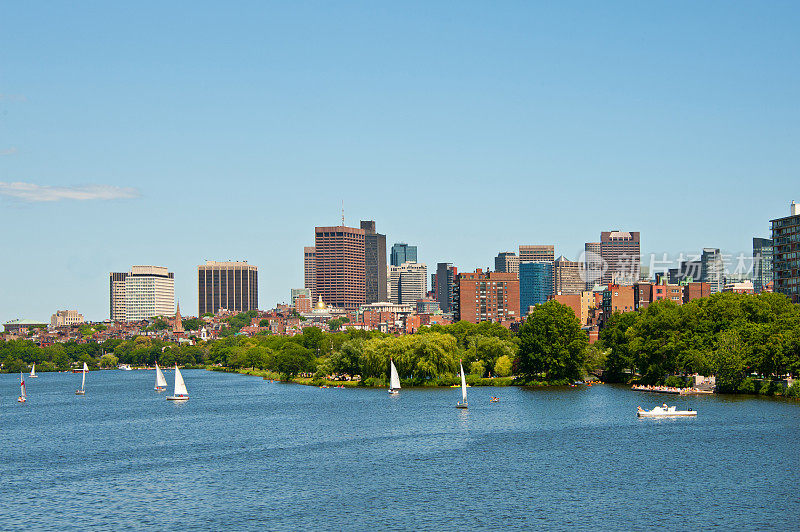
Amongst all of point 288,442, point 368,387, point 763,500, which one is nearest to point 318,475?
point 288,442

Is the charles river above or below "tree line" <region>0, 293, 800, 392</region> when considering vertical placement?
below

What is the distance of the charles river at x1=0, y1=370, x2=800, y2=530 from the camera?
2505 inches

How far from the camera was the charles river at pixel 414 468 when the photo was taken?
6362 centimetres

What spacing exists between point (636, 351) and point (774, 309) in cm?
2303

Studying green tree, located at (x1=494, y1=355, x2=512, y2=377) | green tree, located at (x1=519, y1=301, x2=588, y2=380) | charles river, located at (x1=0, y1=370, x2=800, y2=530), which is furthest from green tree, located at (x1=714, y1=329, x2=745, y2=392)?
green tree, located at (x1=494, y1=355, x2=512, y2=377)

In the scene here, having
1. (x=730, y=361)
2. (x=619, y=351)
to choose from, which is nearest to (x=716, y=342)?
(x=730, y=361)

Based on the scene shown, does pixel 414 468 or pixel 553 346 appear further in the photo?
pixel 553 346

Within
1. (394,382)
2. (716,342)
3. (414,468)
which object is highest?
(716,342)

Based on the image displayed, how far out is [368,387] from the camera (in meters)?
171

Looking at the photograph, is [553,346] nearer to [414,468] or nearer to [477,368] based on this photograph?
[477,368]

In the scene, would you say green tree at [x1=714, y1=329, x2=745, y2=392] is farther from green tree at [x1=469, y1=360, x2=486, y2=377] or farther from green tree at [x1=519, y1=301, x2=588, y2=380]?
green tree at [x1=469, y1=360, x2=486, y2=377]

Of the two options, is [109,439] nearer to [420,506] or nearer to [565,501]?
[420,506]

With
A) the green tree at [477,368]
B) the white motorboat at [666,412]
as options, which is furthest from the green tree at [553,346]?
the white motorboat at [666,412]

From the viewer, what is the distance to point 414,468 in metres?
80.6
